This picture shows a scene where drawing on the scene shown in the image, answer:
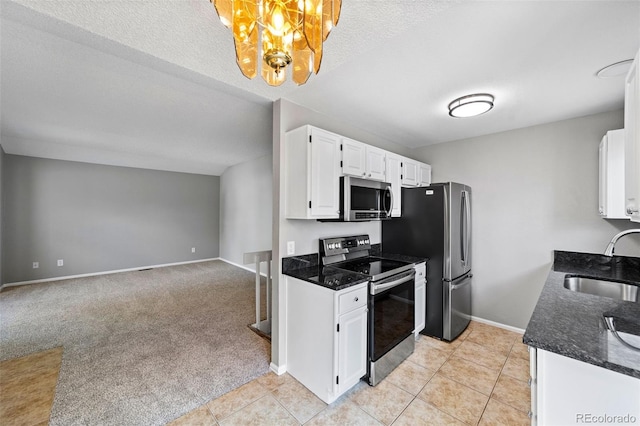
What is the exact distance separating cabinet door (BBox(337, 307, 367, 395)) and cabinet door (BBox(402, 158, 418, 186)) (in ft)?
6.03

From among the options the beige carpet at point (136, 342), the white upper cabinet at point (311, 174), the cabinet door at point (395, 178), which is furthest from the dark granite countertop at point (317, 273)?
the beige carpet at point (136, 342)

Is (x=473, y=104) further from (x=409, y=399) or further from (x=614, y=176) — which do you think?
(x=409, y=399)

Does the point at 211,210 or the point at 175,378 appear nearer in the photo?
the point at 175,378

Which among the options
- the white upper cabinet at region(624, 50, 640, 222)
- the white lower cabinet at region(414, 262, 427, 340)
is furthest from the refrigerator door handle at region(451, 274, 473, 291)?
the white upper cabinet at region(624, 50, 640, 222)

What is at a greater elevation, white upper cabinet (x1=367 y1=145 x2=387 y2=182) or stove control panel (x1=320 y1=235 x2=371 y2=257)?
white upper cabinet (x1=367 y1=145 x2=387 y2=182)

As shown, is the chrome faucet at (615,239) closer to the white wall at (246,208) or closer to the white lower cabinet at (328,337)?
the white lower cabinet at (328,337)

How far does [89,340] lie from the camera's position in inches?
114

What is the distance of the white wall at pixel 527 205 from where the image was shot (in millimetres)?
2711

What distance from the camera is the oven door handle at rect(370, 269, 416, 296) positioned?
214cm

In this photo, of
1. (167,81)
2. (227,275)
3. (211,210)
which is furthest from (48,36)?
(211,210)

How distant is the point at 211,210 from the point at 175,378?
18.6 feet

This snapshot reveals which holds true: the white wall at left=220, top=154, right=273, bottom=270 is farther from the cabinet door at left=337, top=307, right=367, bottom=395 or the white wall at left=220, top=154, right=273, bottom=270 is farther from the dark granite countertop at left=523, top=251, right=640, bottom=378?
the dark granite countertop at left=523, top=251, right=640, bottom=378

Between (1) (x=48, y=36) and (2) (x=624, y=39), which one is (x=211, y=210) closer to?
(1) (x=48, y=36)

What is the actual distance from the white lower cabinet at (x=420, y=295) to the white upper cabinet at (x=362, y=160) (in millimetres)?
1110
